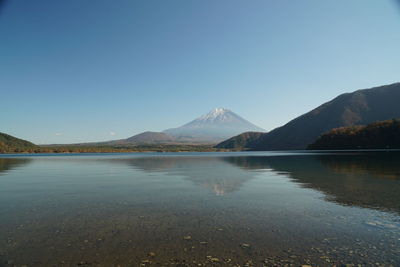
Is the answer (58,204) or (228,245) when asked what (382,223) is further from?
(58,204)

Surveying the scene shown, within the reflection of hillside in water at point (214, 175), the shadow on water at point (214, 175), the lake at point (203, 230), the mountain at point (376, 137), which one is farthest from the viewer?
the mountain at point (376, 137)

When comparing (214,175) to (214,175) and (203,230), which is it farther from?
(203,230)

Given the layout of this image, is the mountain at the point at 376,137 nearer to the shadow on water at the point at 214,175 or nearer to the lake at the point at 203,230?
the shadow on water at the point at 214,175

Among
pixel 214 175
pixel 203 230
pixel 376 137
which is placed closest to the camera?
pixel 203 230

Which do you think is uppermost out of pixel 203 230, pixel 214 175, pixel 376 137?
pixel 376 137

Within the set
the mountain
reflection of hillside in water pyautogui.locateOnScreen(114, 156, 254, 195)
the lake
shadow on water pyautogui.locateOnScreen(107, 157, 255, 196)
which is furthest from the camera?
the mountain

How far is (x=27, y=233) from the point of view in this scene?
13.0m

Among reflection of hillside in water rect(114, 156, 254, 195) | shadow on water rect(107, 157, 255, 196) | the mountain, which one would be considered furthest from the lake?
the mountain

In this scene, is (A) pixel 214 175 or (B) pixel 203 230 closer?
(B) pixel 203 230

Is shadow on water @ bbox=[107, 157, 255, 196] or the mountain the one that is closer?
shadow on water @ bbox=[107, 157, 255, 196]

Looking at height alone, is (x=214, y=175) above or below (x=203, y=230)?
above

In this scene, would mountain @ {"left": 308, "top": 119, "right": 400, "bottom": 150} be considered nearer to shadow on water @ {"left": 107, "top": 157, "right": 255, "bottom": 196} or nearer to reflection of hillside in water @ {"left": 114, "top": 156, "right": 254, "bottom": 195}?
shadow on water @ {"left": 107, "top": 157, "right": 255, "bottom": 196}

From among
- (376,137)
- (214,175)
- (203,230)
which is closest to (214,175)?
(214,175)

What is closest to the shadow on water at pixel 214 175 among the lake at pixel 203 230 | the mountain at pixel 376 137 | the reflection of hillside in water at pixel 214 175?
the reflection of hillside in water at pixel 214 175
